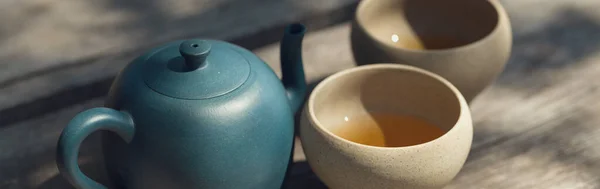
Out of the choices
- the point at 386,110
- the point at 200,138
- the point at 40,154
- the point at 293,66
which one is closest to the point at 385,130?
the point at 386,110

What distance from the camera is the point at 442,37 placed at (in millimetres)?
991

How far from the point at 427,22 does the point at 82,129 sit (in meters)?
0.47

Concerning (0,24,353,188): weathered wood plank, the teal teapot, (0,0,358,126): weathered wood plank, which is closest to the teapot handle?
the teal teapot

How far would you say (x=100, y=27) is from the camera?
106cm

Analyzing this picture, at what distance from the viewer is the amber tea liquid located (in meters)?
0.86

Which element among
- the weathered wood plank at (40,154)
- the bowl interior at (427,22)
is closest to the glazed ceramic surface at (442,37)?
the bowl interior at (427,22)

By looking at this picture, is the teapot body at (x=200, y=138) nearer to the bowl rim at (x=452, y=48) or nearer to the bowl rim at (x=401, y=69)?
the bowl rim at (x=401, y=69)

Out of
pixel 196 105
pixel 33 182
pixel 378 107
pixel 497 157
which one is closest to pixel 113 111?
pixel 196 105

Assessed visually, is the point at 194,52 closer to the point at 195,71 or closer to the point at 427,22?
the point at 195,71

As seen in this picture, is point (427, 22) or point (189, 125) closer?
point (189, 125)

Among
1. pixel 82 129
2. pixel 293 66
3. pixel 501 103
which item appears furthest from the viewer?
pixel 501 103

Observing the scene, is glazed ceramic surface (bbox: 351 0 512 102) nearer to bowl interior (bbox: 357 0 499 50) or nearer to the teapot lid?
bowl interior (bbox: 357 0 499 50)

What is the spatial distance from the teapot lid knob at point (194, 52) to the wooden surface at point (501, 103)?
19 centimetres

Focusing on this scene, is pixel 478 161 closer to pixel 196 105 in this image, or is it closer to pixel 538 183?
pixel 538 183
